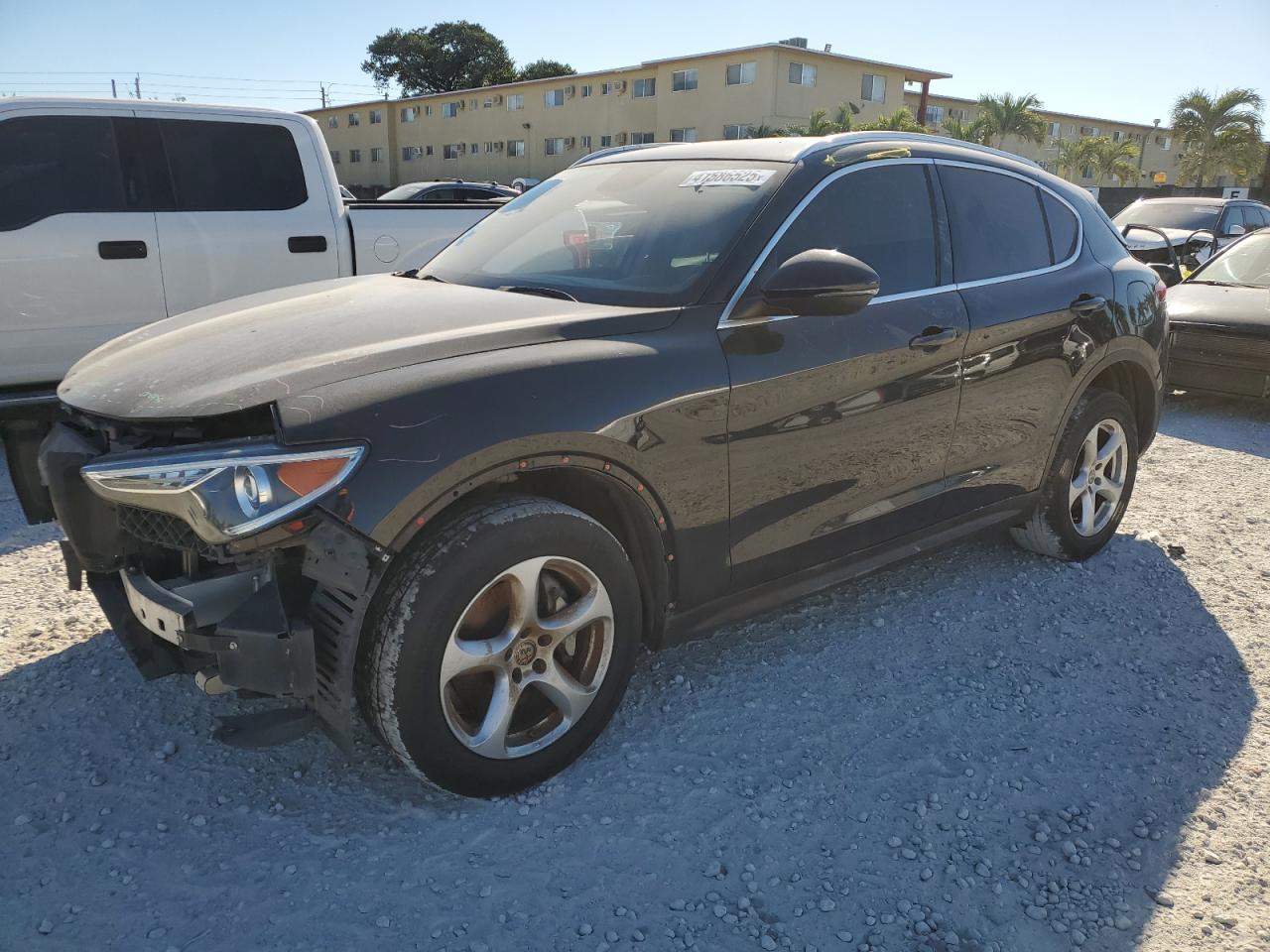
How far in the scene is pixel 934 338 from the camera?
11.6ft

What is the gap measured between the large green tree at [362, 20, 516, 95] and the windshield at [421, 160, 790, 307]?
68324mm

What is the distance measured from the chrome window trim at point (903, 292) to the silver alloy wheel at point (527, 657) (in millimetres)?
949

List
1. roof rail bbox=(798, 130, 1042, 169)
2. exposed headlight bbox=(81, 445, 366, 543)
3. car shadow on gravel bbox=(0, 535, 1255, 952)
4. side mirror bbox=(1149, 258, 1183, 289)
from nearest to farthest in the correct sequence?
exposed headlight bbox=(81, 445, 366, 543), car shadow on gravel bbox=(0, 535, 1255, 952), roof rail bbox=(798, 130, 1042, 169), side mirror bbox=(1149, 258, 1183, 289)

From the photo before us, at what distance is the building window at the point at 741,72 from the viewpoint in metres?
40.5

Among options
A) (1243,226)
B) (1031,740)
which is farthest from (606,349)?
(1243,226)

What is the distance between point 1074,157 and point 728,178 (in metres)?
57.5

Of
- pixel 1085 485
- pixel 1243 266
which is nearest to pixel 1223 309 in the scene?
pixel 1243 266

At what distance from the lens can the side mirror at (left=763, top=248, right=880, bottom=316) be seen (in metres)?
2.90

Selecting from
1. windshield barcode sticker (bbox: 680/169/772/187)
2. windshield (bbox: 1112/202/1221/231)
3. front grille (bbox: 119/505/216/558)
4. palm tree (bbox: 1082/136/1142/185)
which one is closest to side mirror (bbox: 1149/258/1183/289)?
windshield (bbox: 1112/202/1221/231)

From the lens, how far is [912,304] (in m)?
3.52

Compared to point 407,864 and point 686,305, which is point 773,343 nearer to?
point 686,305

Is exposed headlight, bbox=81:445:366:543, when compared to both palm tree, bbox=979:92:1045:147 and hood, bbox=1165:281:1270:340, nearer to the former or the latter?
hood, bbox=1165:281:1270:340

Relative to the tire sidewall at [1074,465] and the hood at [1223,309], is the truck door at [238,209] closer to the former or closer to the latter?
the tire sidewall at [1074,465]

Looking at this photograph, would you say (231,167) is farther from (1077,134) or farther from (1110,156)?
(1077,134)
